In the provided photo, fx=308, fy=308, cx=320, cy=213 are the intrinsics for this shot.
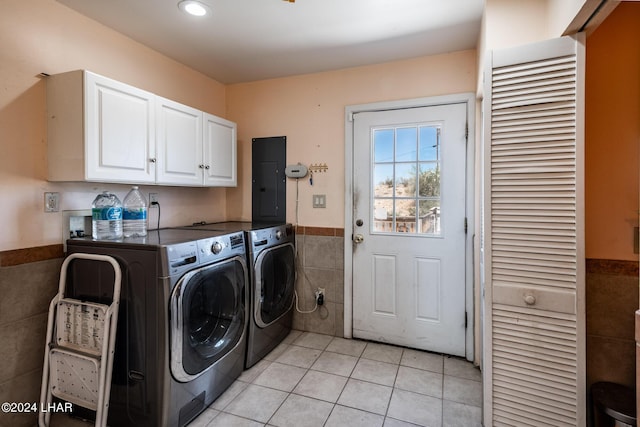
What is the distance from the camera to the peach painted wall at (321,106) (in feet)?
7.92

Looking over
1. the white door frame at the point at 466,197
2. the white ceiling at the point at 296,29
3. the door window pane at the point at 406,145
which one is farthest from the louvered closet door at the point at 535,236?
the door window pane at the point at 406,145

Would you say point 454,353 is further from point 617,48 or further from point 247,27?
point 247,27

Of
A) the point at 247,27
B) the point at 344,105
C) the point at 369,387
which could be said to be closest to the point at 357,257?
the point at 369,387

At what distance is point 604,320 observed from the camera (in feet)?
5.04

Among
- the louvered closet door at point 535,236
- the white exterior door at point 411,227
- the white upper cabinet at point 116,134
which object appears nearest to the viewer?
the louvered closet door at point 535,236

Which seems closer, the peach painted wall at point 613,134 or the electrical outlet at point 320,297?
the peach painted wall at point 613,134

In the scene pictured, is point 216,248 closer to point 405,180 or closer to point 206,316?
point 206,316

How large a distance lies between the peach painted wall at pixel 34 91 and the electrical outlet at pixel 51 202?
22 mm

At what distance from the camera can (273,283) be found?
8.24ft

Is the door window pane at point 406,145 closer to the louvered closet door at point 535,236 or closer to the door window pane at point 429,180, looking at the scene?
the door window pane at point 429,180

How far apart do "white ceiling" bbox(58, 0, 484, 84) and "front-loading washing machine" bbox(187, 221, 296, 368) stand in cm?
136

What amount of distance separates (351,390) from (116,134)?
2107mm

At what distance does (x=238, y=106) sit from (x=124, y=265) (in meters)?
2.02

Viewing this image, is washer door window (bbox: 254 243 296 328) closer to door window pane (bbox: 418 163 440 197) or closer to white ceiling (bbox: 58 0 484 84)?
door window pane (bbox: 418 163 440 197)
